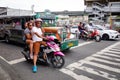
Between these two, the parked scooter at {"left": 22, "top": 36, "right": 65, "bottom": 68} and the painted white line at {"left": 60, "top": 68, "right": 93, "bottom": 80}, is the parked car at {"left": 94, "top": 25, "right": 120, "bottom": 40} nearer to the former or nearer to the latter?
the parked scooter at {"left": 22, "top": 36, "right": 65, "bottom": 68}

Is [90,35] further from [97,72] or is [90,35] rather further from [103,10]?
[103,10]

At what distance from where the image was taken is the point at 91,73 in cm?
631

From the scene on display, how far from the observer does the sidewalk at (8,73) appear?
5.73 meters

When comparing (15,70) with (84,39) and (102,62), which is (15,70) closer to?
(102,62)

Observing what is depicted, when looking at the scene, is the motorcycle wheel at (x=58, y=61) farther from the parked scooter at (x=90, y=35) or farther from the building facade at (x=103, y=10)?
the building facade at (x=103, y=10)

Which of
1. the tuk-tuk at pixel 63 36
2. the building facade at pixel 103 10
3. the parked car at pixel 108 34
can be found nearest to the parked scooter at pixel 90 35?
the parked car at pixel 108 34

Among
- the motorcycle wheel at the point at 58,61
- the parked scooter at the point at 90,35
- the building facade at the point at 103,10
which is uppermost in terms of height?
the building facade at the point at 103,10

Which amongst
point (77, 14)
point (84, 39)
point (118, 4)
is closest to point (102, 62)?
point (84, 39)

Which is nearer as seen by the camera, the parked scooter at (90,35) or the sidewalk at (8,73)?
the sidewalk at (8,73)

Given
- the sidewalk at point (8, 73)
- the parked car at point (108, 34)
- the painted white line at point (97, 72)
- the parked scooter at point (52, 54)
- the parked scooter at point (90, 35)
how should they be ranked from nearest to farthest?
the sidewalk at point (8, 73) < the painted white line at point (97, 72) < the parked scooter at point (52, 54) < the parked scooter at point (90, 35) < the parked car at point (108, 34)

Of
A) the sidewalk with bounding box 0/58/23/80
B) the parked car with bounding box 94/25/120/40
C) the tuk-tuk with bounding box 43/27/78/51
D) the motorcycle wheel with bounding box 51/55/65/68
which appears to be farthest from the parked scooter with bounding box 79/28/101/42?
the sidewalk with bounding box 0/58/23/80

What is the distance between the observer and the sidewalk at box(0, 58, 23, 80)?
18.8ft

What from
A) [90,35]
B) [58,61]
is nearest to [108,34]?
[90,35]

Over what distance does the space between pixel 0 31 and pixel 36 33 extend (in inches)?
350
